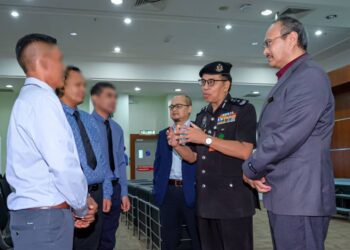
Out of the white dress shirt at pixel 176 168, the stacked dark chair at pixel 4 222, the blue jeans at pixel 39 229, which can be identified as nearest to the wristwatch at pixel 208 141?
the blue jeans at pixel 39 229

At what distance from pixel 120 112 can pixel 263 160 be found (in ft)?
33.5

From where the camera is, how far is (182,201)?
10.1ft

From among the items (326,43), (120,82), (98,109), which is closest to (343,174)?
(326,43)

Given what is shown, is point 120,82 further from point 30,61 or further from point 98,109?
point 30,61

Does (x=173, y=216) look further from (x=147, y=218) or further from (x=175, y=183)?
(x=147, y=218)

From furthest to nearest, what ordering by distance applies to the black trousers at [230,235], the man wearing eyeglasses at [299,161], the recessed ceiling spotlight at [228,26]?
1. the recessed ceiling spotlight at [228,26]
2. the black trousers at [230,235]
3. the man wearing eyeglasses at [299,161]

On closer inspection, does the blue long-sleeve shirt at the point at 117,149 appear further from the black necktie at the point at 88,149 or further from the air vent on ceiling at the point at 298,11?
the air vent on ceiling at the point at 298,11

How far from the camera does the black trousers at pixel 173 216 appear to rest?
10.0ft

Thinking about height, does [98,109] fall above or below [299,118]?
above

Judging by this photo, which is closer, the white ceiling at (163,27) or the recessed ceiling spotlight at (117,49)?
the white ceiling at (163,27)

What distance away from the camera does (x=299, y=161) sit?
5.24 feet

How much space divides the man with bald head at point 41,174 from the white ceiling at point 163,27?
533cm

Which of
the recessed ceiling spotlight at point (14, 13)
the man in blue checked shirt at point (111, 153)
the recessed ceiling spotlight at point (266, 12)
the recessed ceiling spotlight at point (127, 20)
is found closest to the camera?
the man in blue checked shirt at point (111, 153)

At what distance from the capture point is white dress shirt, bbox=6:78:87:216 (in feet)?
4.81
